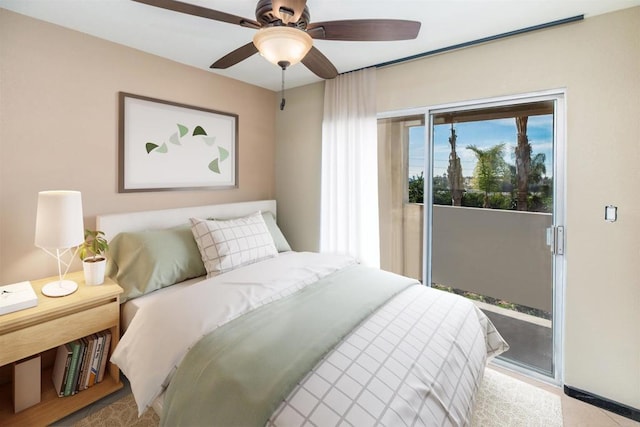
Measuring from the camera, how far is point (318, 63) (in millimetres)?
1844

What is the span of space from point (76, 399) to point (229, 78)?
110 inches

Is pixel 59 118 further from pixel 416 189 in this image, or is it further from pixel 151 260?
pixel 416 189

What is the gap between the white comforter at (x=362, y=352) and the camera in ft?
3.60

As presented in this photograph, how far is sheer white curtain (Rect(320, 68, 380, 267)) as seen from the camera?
286 cm

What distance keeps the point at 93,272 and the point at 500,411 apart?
8.80ft

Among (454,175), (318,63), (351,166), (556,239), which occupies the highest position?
(318,63)

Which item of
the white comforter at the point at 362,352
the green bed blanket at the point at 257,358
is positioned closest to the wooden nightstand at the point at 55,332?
the white comforter at the point at 362,352

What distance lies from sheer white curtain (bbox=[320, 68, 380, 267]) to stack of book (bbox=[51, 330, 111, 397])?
1.95 metres

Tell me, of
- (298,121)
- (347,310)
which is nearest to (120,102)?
(298,121)

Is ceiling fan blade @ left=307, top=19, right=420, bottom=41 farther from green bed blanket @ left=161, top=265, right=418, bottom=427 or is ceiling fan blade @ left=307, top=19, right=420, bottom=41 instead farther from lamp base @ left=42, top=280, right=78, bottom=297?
lamp base @ left=42, top=280, right=78, bottom=297

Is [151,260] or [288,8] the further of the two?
[151,260]

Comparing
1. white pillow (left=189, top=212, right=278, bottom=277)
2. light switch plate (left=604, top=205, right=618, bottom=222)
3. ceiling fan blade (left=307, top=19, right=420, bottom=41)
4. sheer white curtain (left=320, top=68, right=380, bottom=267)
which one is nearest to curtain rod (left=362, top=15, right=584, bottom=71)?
sheer white curtain (left=320, top=68, right=380, bottom=267)

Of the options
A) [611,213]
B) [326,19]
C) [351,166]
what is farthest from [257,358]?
[611,213]

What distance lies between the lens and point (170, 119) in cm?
266
